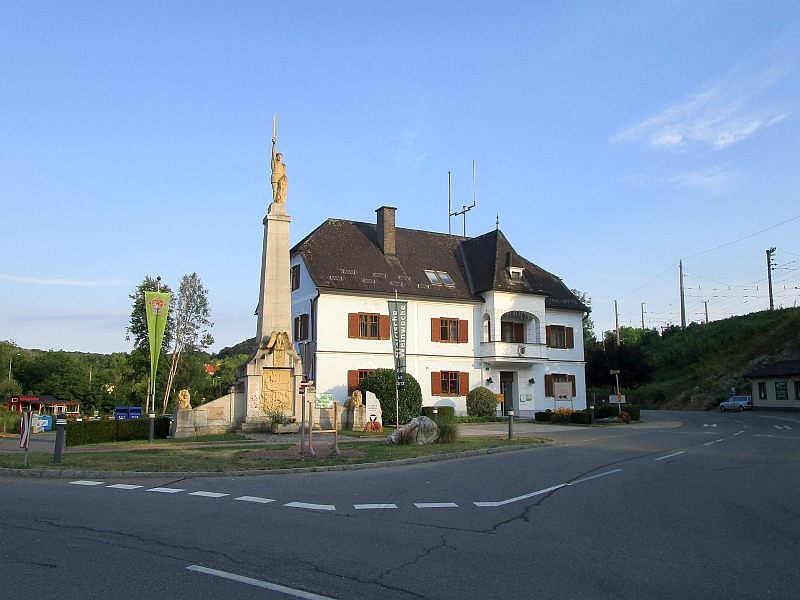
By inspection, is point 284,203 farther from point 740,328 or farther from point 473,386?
point 740,328

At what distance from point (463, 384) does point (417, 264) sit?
7802 millimetres

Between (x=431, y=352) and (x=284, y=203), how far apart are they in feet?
46.8

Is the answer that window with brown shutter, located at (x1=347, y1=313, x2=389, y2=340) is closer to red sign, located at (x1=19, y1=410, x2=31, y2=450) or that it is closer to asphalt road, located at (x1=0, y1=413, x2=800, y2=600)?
red sign, located at (x1=19, y1=410, x2=31, y2=450)

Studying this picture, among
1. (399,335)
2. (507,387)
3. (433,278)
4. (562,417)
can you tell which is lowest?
(562,417)

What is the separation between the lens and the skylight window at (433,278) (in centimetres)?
4119

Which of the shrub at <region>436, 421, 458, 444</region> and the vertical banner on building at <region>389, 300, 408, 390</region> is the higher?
the vertical banner on building at <region>389, 300, 408, 390</region>

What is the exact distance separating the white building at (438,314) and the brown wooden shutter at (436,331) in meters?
0.06

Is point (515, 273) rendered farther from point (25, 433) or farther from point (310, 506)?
point (310, 506)

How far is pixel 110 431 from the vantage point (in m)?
25.3

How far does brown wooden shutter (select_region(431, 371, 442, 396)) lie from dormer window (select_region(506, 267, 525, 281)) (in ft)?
25.1

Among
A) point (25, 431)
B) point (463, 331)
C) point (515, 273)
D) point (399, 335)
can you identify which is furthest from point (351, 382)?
point (25, 431)

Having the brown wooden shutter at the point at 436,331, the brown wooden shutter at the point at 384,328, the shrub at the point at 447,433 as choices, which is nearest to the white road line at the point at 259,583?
the shrub at the point at 447,433

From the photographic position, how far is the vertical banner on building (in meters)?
33.3

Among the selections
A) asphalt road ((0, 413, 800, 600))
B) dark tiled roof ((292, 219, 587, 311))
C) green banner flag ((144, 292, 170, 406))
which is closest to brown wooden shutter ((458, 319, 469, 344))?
dark tiled roof ((292, 219, 587, 311))
